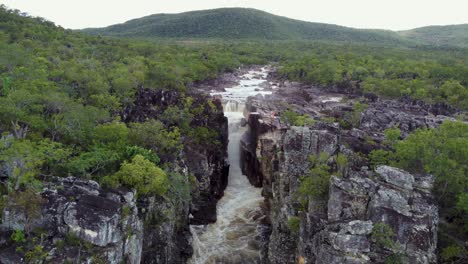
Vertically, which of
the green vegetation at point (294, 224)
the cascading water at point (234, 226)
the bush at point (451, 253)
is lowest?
the cascading water at point (234, 226)

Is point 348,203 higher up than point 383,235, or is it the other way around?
point 348,203

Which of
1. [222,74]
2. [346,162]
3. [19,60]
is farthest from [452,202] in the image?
[222,74]

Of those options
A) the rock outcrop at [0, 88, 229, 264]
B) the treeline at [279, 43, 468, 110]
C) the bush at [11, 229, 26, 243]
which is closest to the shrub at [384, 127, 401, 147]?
the rock outcrop at [0, 88, 229, 264]

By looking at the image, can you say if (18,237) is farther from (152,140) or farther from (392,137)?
(392,137)

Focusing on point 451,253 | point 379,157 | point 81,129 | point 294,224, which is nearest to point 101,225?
point 81,129

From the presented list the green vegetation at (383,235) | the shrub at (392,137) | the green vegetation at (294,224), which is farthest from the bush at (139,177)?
the shrub at (392,137)

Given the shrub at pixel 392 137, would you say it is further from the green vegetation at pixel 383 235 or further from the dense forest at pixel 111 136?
the green vegetation at pixel 383 235

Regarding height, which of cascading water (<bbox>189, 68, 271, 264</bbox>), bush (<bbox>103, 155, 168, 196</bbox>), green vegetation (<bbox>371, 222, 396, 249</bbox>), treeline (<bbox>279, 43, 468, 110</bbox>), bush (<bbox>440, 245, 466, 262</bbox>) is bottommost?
cascading water (<bbox>189, 68, 271, 264</bbox>)

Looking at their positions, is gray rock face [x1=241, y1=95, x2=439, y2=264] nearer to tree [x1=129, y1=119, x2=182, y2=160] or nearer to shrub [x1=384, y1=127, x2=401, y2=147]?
shrub [x1=384, y1=127, x2=401, y2=147]
